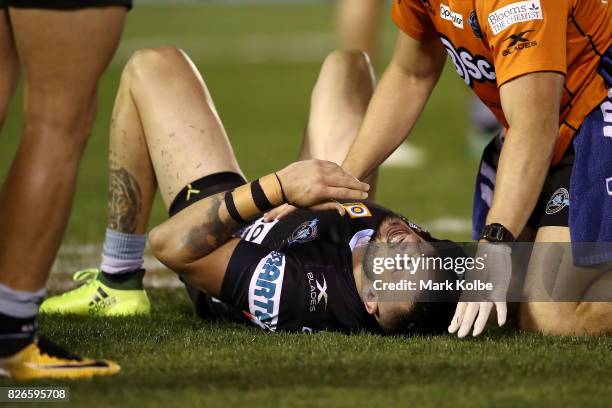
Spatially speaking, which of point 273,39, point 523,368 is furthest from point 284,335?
point 273,39

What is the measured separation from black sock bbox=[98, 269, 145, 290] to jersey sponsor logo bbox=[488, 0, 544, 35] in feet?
5.19

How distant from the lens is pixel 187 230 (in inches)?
147

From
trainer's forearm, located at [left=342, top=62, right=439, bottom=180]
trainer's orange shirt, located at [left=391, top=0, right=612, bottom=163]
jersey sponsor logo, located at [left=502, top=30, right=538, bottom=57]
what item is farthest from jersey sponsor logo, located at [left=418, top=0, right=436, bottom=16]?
jersey sponsor logo, located at [left=502, top=30, right=538, bottom=57]

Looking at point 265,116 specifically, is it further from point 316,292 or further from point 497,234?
point 497,234

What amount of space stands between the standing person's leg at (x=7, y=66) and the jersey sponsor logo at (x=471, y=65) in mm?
1510

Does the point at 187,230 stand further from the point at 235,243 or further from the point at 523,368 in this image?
the point at 523,368

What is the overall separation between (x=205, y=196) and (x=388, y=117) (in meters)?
0.74

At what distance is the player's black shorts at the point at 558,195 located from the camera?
4141 mm

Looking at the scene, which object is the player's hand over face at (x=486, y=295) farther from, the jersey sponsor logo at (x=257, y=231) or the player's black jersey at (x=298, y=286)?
the jersey sponsor logo at (x=257, y=231)

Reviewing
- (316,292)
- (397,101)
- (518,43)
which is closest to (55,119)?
(316,292)

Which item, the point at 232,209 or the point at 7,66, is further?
the point at 232,209

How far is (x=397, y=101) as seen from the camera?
4.36m

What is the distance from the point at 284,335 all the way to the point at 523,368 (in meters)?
0.77

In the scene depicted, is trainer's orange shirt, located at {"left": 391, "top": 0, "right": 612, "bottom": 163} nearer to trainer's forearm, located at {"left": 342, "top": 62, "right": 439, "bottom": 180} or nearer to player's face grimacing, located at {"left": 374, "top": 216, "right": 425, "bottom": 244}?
trainer's forearm, located at {"left": 342, "top": 62, "right": 439, "bottom": 180}
